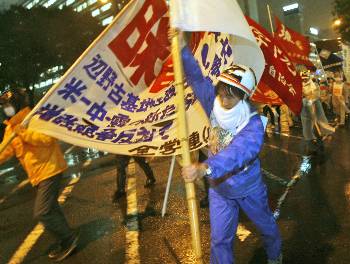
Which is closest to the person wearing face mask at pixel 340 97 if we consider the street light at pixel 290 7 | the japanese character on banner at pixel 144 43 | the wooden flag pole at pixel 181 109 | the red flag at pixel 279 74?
the red flag at pixel 279 74

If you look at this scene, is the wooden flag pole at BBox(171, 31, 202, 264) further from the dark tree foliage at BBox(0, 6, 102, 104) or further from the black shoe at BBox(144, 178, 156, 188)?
the dark tree foliage at BBox(0, 6, 102, 104)

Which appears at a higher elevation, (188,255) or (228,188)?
(228,188)

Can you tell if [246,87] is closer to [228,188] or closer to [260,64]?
[260,64]

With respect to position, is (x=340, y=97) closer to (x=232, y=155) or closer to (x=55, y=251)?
(x=55, y=251)

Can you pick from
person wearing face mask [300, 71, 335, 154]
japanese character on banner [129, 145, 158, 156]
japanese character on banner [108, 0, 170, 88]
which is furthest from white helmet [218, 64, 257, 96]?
person wearing face mask [300, 71, 335, 154]

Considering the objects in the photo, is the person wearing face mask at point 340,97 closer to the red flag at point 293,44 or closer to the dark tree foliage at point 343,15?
the red flag at point 293,44

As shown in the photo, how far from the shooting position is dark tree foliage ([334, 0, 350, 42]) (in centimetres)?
3383

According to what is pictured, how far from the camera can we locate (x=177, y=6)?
8.00 feet

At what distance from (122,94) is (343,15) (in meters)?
36.3

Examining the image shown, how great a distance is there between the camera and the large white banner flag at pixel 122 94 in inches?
107

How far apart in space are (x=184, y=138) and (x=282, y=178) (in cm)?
517

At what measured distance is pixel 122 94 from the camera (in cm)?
301

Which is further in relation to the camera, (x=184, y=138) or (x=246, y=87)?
(x=246, y=87)

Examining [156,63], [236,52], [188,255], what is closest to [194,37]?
[236,52]
